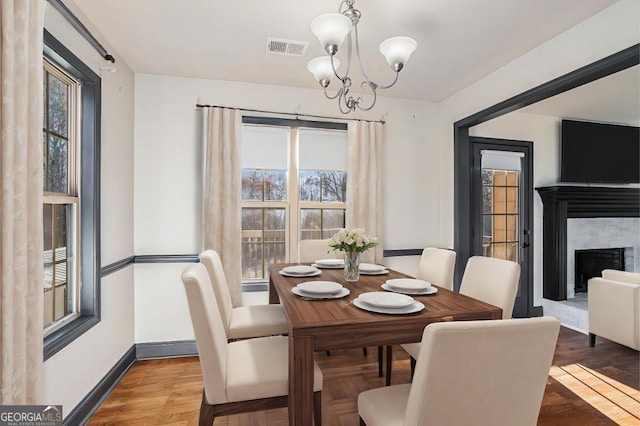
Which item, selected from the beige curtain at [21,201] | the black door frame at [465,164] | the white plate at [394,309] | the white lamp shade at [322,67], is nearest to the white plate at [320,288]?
the white plate at [394,309]

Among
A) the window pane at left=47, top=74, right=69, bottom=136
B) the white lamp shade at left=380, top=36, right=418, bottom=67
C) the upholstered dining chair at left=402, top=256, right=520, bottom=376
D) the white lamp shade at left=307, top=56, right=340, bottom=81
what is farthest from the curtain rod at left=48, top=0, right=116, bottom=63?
the upholstered dining chair at left=402, top=256, right=520, bottom=376

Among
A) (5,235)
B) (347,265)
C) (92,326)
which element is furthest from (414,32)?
(92,326)

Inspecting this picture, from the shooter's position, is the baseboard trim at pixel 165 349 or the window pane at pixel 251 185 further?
the window pane at pixel 251 185

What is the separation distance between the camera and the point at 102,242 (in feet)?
7.58

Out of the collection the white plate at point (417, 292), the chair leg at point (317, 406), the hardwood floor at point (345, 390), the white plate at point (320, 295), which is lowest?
the hardwood floor at point (345, 390)

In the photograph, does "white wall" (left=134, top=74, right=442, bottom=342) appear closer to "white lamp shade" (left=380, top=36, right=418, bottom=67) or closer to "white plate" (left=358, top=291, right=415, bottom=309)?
"white lamp shade" (left=380, top=36, right=418, bottom=67)

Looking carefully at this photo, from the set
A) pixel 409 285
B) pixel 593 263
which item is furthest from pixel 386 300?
pixel 593 263

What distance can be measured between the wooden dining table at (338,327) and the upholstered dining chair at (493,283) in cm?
39

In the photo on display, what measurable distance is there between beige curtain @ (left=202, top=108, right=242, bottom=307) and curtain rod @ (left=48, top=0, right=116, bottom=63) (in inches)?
34.3

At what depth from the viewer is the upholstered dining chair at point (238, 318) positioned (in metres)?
2.08

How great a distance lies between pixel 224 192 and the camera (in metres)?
3.00

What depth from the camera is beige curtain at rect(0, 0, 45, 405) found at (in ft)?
3.65

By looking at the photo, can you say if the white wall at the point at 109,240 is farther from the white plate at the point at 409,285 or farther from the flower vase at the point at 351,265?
the white plate at the point at 409,285

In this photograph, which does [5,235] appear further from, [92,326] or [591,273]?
[591,273]
